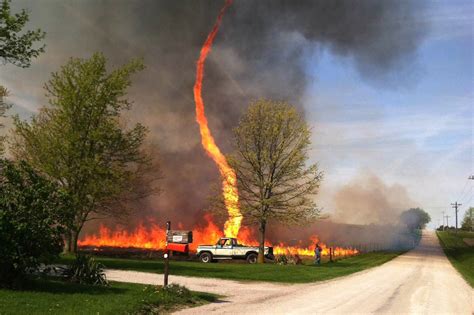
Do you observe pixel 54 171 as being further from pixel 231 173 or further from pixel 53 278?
pixel 231 173

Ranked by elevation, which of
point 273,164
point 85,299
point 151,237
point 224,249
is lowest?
point 85,299

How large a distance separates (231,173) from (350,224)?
184 ft

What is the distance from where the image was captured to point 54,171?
2552cm

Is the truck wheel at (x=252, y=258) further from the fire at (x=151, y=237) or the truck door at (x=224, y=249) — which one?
the fire at (x=151, y=237)

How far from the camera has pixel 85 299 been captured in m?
12.5

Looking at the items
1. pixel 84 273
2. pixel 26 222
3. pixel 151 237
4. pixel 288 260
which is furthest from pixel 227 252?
pixel 26 222

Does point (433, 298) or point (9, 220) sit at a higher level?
point (9, 220)

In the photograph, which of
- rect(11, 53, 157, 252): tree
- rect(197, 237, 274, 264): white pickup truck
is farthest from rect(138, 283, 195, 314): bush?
rect(197, 237, 274, 264): white pickup truck

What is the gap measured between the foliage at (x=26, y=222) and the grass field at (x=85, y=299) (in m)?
0.80

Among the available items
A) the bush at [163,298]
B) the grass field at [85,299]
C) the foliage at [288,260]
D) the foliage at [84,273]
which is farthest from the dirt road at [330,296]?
the foliage at [288,260]

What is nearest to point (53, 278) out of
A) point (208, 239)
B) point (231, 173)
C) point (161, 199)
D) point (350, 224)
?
point (231, 173)

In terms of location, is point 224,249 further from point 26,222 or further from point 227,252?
point 26,222

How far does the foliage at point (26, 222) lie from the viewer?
12.7 metres

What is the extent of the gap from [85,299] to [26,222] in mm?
2871
